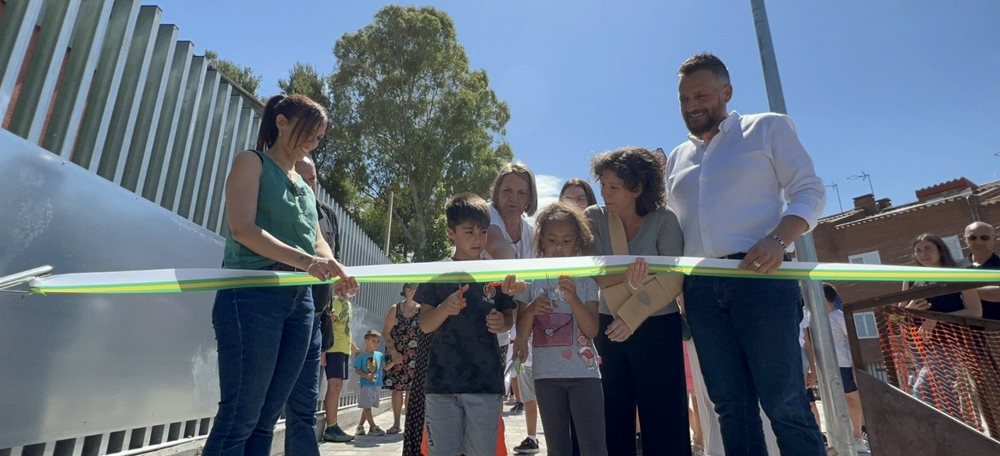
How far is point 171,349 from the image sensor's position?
359cm

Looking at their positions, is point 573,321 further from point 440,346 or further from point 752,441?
point 752,441

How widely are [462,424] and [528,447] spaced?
2.55 m

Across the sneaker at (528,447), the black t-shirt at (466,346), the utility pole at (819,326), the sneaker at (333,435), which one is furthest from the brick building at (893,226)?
the black t-shirt at (466,346)

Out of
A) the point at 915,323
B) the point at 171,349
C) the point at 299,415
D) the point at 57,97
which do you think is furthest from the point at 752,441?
the point at 57,97

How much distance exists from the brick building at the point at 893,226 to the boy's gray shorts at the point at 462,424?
25.4 metres

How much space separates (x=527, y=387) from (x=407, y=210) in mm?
18627

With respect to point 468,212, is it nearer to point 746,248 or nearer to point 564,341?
point 564,341

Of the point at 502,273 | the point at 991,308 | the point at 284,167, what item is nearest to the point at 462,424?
the point at 502,273

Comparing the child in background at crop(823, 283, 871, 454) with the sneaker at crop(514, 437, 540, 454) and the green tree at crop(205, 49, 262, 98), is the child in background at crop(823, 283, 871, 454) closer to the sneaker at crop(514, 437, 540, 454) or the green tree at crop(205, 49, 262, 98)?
the sneaker at crop(514, 437, 540, 454)

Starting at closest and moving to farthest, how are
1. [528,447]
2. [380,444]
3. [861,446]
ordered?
1. [528,447]
2. [861,446]
3. [380,444]

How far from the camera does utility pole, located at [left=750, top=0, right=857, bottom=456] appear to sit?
10.8 ft

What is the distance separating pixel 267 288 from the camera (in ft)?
6.43

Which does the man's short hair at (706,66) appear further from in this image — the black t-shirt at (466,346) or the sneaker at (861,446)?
the sneaker at (861,446)

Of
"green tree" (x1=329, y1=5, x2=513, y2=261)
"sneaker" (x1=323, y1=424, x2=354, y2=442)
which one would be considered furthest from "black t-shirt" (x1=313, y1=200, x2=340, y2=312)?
"green tree" (x1=329, y1=5, x2=513, y2=261)
